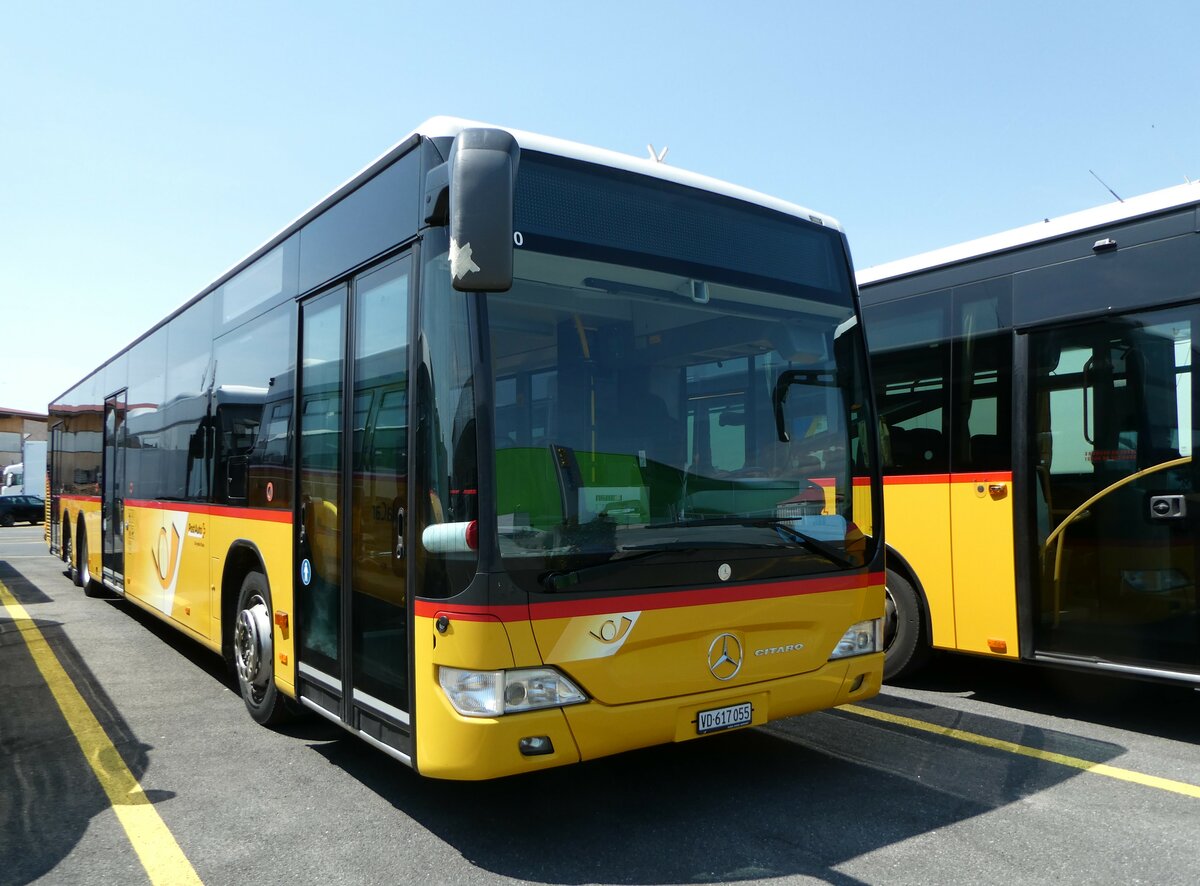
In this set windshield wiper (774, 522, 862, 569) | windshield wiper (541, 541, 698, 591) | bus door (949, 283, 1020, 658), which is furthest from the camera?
bus door (949, 283, 1020, 658)

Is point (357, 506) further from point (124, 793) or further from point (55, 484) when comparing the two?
point (55, 484)

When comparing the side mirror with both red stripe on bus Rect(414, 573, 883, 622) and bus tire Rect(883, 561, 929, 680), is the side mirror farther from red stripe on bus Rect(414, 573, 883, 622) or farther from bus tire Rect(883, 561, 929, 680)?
bus tire Rect(883, 561, 929, 680)

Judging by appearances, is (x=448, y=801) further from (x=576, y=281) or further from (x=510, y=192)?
(x=510, y=192)

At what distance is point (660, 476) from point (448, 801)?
1.89 meters

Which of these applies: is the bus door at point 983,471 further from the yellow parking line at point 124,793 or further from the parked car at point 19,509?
the parked car at point 19,509

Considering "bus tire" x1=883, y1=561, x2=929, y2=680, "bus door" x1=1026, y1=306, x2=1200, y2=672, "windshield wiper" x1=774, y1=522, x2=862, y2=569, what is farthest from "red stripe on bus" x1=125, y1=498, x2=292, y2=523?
"bus door" x1=1026, y1=306, x2=1200, y2=672

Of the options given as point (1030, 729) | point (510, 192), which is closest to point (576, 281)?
point (510, 192)

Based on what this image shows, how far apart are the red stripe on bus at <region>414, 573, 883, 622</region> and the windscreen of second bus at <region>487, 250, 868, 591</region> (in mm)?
62

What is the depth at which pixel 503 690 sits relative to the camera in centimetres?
371

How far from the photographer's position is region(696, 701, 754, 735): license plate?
4211mm

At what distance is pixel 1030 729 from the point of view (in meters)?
5.89

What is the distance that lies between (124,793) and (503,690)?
94.2 inches

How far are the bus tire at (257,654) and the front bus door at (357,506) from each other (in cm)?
68

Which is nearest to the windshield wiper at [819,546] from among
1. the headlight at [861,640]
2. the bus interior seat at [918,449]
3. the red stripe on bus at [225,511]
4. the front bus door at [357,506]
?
the headlight at [861,640]
